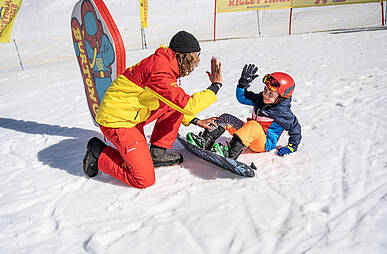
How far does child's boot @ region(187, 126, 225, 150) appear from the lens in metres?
2.94

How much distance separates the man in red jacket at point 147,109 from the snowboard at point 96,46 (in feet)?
1.88

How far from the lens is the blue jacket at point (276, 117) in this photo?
2748 millimetres

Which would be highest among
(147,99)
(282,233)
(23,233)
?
(147,99)

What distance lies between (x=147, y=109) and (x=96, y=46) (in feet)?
3.77

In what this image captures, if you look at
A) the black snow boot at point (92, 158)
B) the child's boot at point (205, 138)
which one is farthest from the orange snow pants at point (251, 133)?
the black snow boot at point (92, 158)

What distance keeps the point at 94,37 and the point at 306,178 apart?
263 centimetres

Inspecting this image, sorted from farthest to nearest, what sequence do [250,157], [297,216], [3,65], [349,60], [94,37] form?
1. [3,65]
2. [349,60]
3. [94,37]
4. [250,157]
5. [297,216]

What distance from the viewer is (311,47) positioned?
846 cm

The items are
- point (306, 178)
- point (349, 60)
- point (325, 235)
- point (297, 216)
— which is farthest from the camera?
point (349, 60)

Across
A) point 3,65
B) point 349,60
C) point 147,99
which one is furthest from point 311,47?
point 3,65

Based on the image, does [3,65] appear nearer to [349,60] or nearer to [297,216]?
[349,60]

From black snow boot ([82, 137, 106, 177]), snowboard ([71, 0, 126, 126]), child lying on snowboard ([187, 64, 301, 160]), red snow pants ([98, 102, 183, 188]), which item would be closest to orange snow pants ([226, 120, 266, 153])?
child lying on snowboard ([187, 64, 301, 160])

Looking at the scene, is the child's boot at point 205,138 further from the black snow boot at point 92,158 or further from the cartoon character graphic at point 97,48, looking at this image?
the cartoon character graphic at point 97,48

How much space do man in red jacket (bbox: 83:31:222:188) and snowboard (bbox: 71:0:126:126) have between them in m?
0.57
